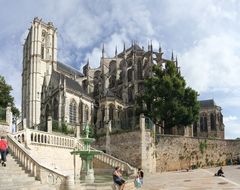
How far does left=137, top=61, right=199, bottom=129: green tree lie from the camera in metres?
37.2

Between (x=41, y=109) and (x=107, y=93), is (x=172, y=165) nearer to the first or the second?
(x=107, y=93)

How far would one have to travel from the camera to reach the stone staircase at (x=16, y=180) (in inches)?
500

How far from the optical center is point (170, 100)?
1481 inches

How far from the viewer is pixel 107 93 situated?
55.5 meters

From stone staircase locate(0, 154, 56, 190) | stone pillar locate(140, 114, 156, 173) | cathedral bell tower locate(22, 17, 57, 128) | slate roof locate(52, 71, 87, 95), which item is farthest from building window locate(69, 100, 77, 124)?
stone staircase locate(0, 154, 56, 190)

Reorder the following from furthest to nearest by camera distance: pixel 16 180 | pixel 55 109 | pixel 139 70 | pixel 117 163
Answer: pixel 139 70 → pixel 55 109 → pixel 117 163 → pixel 16 180

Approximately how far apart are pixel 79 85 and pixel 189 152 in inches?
1203

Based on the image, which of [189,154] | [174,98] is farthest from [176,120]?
[189,154]

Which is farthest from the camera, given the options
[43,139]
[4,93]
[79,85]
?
[79,85]

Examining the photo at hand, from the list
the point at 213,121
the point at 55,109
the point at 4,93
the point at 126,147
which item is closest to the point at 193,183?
the point at 126,147

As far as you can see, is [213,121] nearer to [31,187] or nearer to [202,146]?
[202,146]

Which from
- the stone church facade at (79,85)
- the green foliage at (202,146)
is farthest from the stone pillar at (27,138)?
the stone church facade at (79,85)

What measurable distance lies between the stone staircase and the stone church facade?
110 ft

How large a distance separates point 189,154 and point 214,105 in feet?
104
